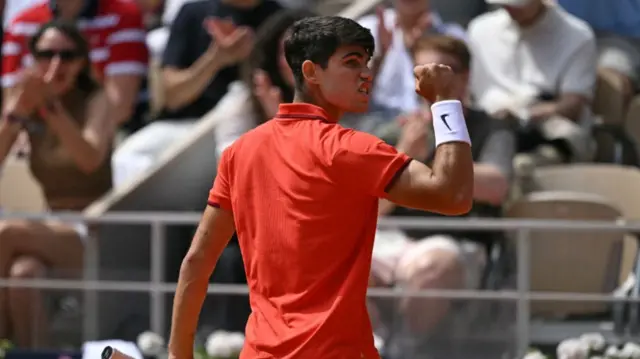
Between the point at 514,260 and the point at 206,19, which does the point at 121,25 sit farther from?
the point at 514,260

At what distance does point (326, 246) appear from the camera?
3596 millimetres

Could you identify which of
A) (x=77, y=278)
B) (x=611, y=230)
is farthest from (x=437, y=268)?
(x=77, y=278)

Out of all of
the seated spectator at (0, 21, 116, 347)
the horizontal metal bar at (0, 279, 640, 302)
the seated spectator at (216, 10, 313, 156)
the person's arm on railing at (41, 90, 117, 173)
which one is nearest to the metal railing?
the horizontal metal bar at (0, 279, 640, 302)

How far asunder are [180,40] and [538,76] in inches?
79.2

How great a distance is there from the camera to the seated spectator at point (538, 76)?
695 centimetres

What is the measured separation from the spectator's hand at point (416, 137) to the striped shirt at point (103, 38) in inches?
79.4

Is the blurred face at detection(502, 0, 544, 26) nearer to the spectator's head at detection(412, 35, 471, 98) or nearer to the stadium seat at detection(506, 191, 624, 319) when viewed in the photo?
the spectator's head at detection(412, 35, 471, 98)

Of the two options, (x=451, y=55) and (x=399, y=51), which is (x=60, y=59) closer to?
(x=399, y=51)

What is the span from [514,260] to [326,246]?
8.78 ft

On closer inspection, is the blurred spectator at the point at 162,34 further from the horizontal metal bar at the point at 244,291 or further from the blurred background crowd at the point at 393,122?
the horizontal metal bar at the point at 244,291

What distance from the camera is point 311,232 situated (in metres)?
3.60

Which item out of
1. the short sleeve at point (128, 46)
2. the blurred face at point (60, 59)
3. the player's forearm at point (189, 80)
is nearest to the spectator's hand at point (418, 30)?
the player's forearm at point (189, 80)

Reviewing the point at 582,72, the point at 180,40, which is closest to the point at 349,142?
the point at 582,72

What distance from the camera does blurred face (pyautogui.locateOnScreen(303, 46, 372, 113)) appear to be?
364 cm
